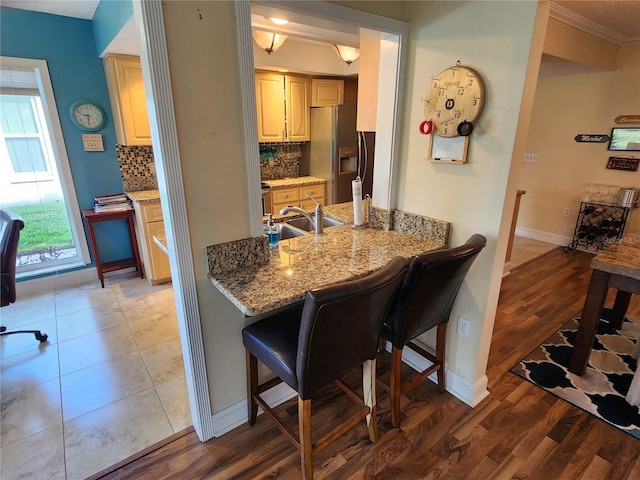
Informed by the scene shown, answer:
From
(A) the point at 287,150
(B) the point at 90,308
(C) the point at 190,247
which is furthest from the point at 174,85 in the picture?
(A) the point at 287,150

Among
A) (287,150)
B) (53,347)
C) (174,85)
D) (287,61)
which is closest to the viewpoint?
(174,85)

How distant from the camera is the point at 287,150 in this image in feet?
15.4

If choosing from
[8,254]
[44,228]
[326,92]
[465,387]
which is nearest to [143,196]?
[44,228]

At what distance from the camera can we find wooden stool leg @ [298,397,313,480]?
1372 millimetres

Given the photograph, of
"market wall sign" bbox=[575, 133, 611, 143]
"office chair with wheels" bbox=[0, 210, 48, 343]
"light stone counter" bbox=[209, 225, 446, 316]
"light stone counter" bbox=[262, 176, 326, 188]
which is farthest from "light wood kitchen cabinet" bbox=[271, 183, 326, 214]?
"market wall sign" bbox=[575, 133, 611, 143]

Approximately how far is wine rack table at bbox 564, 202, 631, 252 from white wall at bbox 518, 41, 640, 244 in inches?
4.3

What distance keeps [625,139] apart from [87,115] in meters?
5.82

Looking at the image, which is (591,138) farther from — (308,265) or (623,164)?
(308,265)

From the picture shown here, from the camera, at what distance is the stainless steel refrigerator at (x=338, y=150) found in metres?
4.13

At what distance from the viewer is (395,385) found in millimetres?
1747

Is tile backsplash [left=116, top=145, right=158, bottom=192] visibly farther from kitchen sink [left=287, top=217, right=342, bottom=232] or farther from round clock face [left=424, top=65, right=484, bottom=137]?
round clock face [left=424, top=65, right=484, bottom=137]

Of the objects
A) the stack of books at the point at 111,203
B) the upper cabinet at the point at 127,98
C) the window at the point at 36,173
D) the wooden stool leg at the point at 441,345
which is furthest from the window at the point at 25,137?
the wooden stool leg at the point at 441,345

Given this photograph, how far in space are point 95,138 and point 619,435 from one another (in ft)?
14.9

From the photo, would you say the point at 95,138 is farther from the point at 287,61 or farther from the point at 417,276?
the point at 417,276
